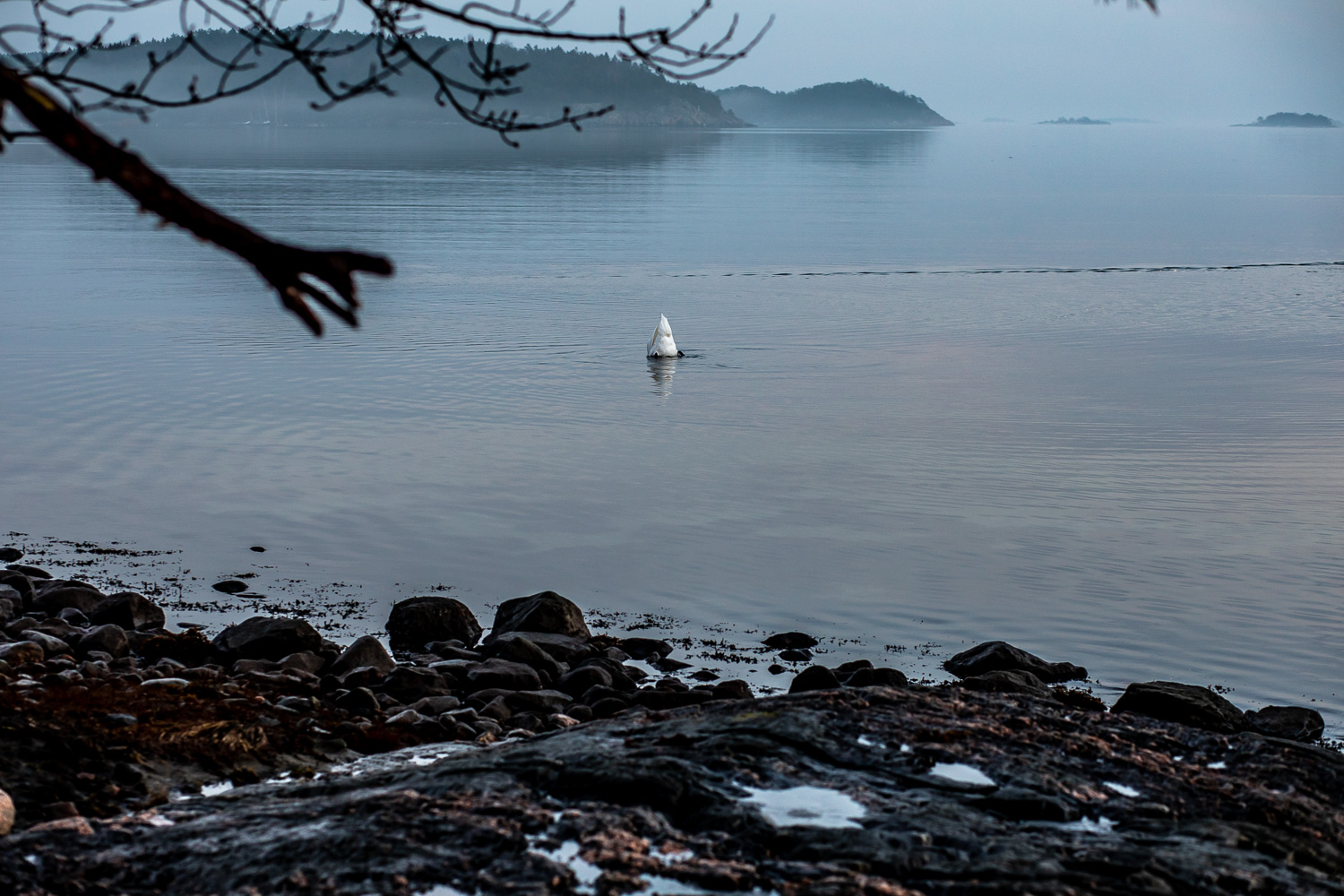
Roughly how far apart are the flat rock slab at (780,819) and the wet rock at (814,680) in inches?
99.0

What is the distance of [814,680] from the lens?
10195 mm

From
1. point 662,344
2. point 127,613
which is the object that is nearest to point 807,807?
point 127,613

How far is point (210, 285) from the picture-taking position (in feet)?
124

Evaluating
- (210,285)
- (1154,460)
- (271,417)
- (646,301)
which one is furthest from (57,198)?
(1154,460)

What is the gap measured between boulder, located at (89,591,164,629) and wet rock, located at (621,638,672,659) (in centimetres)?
399

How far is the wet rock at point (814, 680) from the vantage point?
1015 cm

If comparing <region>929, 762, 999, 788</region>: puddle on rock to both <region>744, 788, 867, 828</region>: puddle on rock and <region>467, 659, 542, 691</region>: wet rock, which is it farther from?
<region>467, 659, 542, 691</region>: wet rock

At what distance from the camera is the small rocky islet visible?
5598mm

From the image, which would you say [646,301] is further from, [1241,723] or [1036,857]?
[1036,857]

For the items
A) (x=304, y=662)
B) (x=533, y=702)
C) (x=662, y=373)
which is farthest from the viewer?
(x=662, y=373)

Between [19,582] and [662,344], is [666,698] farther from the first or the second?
[662,344]

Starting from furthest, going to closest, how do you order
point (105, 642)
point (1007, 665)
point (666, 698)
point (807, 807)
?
point (1007, 665), point (105, 642), point (666, 698), point (807, 807)

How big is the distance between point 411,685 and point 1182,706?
545 centimetres

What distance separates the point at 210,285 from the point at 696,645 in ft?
97.1
